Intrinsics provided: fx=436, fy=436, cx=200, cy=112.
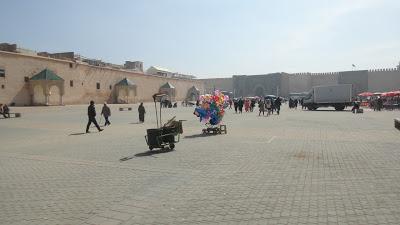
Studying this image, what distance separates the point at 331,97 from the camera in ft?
132

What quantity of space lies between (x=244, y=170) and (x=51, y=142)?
7.05 metres

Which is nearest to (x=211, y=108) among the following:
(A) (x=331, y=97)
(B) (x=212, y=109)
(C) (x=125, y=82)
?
(B) (x=212, y=109)

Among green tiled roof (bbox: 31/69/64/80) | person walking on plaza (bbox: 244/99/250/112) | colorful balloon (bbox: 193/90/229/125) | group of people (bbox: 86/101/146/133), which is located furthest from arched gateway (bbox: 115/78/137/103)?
colorful balloon (bbox: 193/90/229/125)

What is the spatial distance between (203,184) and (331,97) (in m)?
35.9

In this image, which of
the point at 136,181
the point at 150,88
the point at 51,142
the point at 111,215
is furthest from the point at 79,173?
the point at 150,88

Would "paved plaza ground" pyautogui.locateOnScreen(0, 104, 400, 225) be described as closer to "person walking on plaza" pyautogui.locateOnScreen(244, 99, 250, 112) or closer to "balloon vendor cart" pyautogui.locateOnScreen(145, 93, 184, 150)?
"balloon vendor cart" pyautogui.locateOnScreen(145, 93, 184, 150)

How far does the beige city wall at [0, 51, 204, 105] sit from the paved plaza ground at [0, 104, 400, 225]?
90.4 feet

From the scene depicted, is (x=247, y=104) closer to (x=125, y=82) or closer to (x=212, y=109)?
(x=212, y=109)

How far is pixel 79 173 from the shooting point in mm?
7336

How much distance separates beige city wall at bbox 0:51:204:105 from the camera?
36.1 metres

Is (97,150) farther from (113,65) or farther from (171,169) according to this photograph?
(113,65)

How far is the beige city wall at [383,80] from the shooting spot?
76938 millimetres

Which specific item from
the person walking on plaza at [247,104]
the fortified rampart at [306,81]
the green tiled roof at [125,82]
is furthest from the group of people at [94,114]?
the fortified rampart at [306,81]

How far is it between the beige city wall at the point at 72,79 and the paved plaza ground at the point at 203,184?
27560mm
